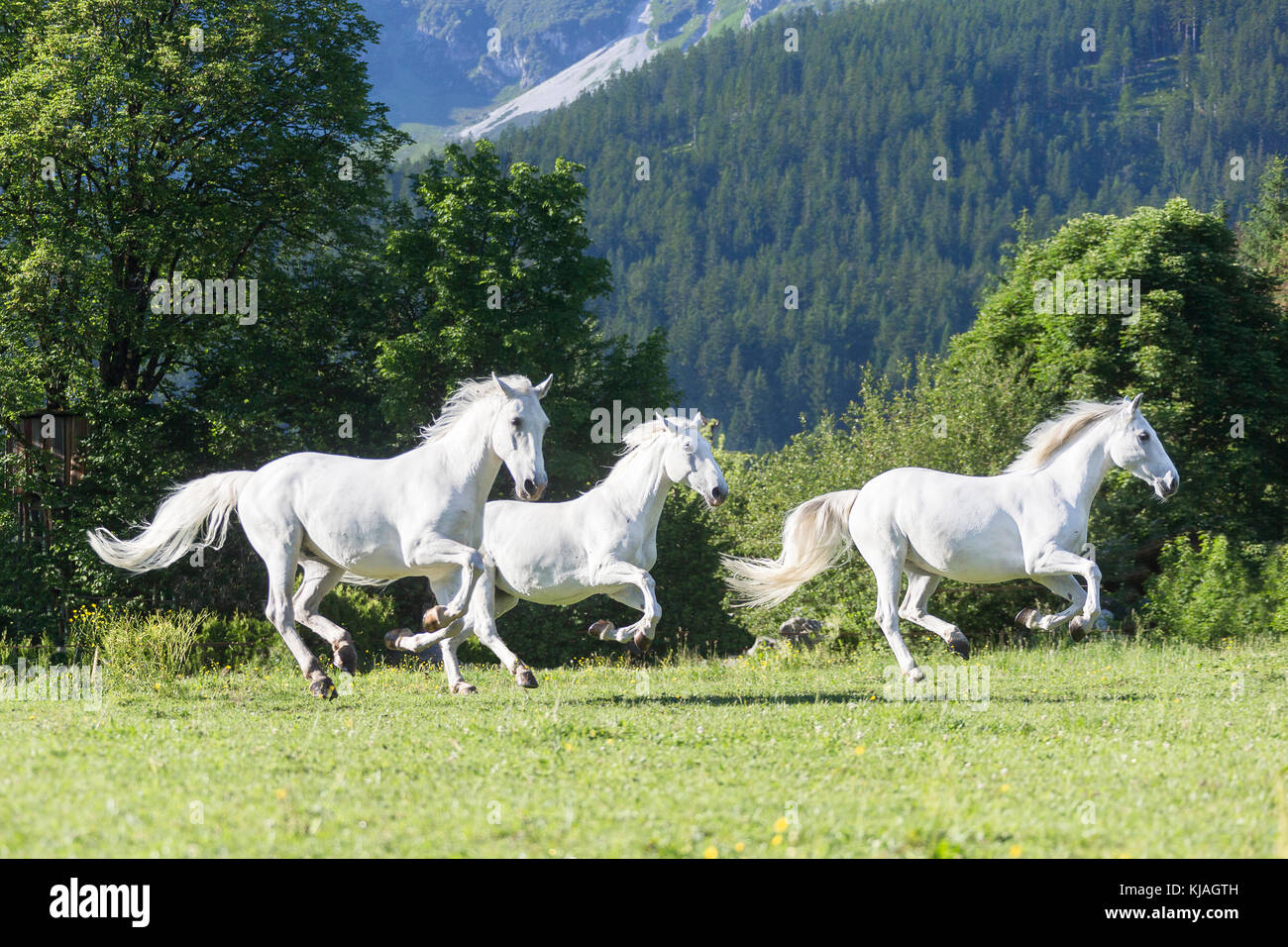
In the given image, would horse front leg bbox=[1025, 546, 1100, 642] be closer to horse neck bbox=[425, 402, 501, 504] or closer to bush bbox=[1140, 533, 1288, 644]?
horse neck bbox=[425, 402, 501, 504]

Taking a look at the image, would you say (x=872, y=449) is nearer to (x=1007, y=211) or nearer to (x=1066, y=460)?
(x=1066, y=460)

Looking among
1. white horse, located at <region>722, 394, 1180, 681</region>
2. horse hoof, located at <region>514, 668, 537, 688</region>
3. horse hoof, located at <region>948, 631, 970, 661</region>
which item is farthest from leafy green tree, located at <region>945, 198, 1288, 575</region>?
horse hoof, located at <region>514, 668, 537, 688</region>

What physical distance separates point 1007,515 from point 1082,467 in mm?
922

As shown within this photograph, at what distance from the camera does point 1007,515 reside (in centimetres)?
1227

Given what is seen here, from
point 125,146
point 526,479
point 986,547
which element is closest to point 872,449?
point 986,547

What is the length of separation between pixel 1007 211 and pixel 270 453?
161 m

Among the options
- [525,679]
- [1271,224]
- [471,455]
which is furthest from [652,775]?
[1271,224]

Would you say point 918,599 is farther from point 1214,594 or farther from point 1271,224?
point 1271,224

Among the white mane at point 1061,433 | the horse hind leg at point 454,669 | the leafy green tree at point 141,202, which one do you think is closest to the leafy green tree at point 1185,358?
the white mane at point 1061,433

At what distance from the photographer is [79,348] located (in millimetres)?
25609

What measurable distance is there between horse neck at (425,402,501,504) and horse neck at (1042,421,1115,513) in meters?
5.70

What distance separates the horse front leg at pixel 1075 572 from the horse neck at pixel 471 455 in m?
5.36

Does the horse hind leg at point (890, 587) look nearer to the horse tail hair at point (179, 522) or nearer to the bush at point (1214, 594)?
the horse tail hair at point (179, 522)

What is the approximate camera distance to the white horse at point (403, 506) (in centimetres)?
1082
